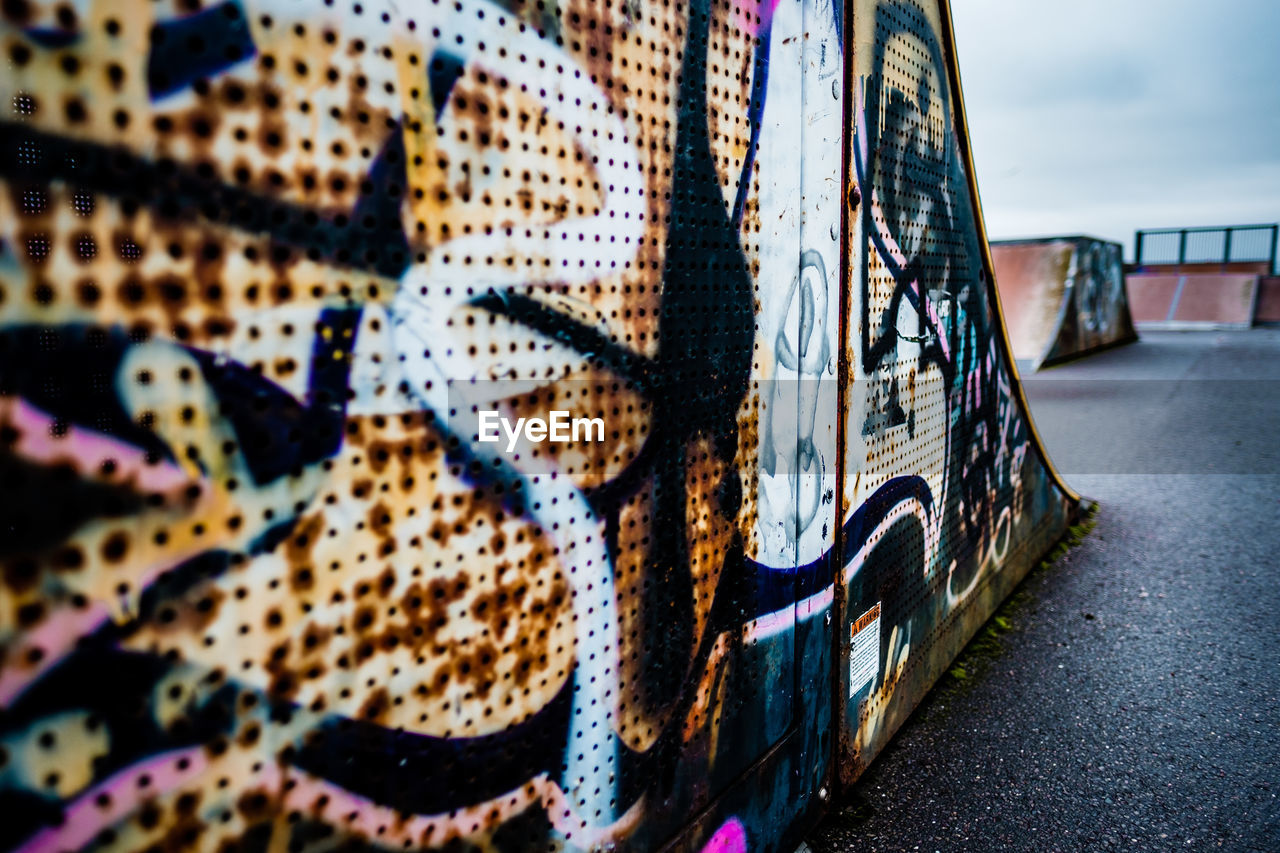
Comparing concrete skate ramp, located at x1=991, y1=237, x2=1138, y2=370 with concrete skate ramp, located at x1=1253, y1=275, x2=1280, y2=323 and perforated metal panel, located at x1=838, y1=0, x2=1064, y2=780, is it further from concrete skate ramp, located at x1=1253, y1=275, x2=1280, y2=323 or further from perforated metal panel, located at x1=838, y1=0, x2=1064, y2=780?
perforated metal panel, located at x1=838, y1=0, x2=1064, y2=780

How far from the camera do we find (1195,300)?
2302 centimetres

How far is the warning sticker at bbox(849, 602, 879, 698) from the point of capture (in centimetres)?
243

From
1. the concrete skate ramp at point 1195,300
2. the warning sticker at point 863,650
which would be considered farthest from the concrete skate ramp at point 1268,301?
the warning sticker at point 863,650

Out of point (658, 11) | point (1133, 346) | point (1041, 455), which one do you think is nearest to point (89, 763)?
point (658, 11)

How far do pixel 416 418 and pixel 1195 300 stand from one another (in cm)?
2859

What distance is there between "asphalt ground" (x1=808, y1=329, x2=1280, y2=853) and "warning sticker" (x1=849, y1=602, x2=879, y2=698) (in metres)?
0.40

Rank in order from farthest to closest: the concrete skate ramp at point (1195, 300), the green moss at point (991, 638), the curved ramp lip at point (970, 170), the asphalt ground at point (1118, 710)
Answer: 1. the concrete skate ramp at point (1195, 300)
2. the green moss at point (991, 638)
3. the curved ramp lip at point (970, 170)
4. the asphalt ground at point (1118, 710)

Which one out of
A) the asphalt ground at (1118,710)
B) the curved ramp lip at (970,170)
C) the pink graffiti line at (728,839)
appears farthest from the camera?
the curved ramp lip at (970,170)

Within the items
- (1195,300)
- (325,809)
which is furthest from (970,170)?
(1195,300)

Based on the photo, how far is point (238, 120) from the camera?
36.1 inches

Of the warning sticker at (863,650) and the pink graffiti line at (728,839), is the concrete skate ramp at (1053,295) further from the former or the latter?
the pink graffiti line at (728,839)

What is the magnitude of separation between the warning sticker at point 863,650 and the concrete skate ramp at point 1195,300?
25.7 metres

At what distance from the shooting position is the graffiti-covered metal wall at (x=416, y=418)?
2.68ft

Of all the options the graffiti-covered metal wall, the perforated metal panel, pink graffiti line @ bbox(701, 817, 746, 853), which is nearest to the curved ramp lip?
Answer: the perforated metal panel
